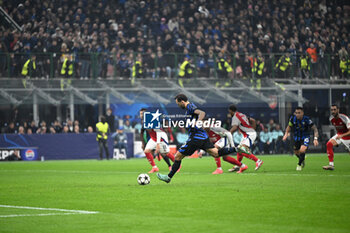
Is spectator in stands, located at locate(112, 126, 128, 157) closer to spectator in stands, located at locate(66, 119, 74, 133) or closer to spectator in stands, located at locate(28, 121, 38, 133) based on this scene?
spectator in stands, located at locate(66, 119, 74, 133)

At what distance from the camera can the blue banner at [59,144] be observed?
3322 centimetres

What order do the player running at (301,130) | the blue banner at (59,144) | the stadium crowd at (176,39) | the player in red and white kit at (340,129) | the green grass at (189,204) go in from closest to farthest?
the green grass at (189,204)
the player running at (301,130)
the player in red and white kit at (340,129)
the blue banner at (59,144)
the stadium crowd at (176,39)

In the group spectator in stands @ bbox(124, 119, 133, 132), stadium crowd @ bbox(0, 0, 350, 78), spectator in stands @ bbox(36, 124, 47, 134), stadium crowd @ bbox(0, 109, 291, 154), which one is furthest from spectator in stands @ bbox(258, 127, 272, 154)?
spectator in stands @ bbox(36, 124, 47, 134)

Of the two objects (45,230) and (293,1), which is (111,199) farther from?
(293,1)

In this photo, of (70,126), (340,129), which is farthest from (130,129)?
(340,129)

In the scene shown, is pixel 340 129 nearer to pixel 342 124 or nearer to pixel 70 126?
pixel 342 124

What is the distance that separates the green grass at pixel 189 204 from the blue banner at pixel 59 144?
15585mm

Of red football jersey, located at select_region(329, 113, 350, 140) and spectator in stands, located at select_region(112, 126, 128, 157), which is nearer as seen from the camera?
red football jersey, located at select_region(329, 113, 350, 140)

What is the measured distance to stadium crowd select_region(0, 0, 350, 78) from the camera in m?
35.9

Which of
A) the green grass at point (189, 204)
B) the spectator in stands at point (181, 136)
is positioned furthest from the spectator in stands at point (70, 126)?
the green grass at point (189, 204)

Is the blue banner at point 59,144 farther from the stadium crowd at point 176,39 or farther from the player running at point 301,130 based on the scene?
the player running at point 301,130

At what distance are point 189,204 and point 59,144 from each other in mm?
23438

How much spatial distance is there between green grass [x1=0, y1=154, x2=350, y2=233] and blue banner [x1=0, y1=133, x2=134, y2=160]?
51.1 feet

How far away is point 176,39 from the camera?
1571 inches
